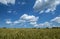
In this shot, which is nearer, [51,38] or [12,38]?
[12,38]

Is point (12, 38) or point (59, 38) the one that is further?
point (59, 38)

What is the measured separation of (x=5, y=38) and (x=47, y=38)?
319cm

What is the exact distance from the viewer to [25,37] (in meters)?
10.8

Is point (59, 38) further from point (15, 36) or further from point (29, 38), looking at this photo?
point (15, 36)

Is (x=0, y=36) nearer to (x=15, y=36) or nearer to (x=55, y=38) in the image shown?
(x=15, y=36)

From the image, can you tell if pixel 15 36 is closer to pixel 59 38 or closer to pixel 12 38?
pixel 12 38

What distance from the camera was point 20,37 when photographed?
10.6m

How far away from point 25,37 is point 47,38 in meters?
1.69

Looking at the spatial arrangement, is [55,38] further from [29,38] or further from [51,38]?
[29,38]

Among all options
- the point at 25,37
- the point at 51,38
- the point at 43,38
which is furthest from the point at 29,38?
the point at 51,38

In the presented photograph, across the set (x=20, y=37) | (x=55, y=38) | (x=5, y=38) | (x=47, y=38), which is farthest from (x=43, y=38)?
(x=5, y=38)

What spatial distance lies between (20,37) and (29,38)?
69 centimetres

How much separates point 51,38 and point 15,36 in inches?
111

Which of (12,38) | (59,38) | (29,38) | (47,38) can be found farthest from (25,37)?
(59,38)
